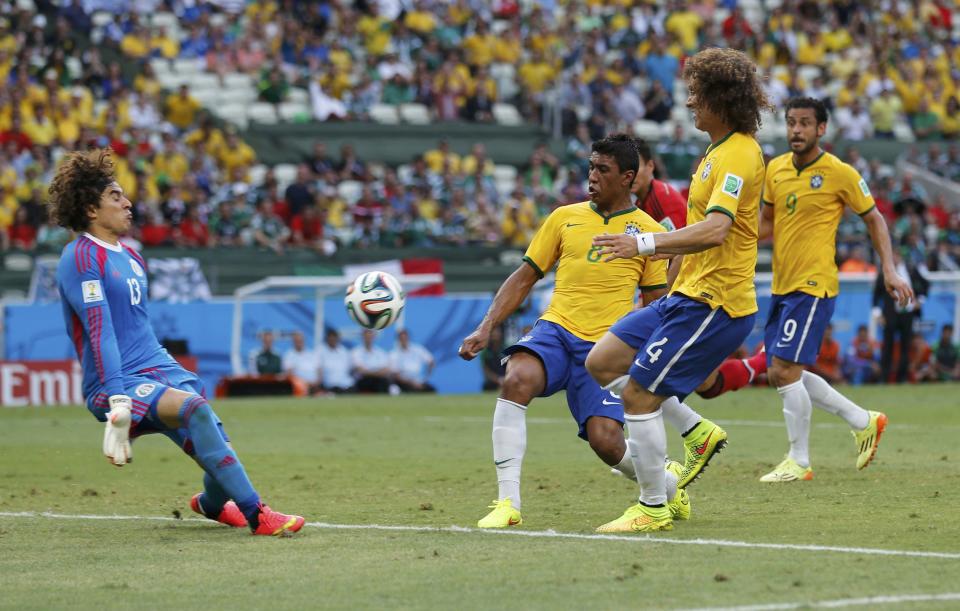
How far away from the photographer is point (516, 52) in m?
31.9


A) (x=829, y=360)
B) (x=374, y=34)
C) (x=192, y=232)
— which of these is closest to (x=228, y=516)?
(x=192, y=232)

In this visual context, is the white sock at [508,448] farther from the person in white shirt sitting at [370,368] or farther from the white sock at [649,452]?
the person in white shirt sitting at [370,368]

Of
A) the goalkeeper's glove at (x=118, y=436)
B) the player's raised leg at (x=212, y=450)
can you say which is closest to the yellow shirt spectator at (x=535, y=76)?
the player's raised leg at (x=212, y=450)

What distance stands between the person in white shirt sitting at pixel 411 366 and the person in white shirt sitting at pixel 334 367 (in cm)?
73

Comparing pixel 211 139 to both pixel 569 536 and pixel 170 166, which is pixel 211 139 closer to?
pixel 170 166

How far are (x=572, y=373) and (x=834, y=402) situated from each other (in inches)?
130

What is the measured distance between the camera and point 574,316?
900 cm

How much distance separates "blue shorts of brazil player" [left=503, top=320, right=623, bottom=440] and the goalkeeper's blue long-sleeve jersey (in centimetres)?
208

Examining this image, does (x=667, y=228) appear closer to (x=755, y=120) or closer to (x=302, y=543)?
(x=755, y=120)

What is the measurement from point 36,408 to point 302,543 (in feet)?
43.3

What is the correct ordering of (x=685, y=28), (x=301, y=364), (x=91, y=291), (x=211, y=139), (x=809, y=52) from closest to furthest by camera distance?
(x=91, y=291)
(x=301, y=364)
(x=211, y=139)
(x=685, y=28)
(x=809, y=52)

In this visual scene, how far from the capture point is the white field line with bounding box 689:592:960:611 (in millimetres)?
5852

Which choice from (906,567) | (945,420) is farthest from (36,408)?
(906,567)

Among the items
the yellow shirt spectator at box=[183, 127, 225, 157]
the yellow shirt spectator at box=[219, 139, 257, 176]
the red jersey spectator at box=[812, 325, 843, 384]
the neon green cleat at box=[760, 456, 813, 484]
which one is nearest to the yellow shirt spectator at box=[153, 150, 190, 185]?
the yellow shirt spectator at box=[183, 127, 225, 157]
